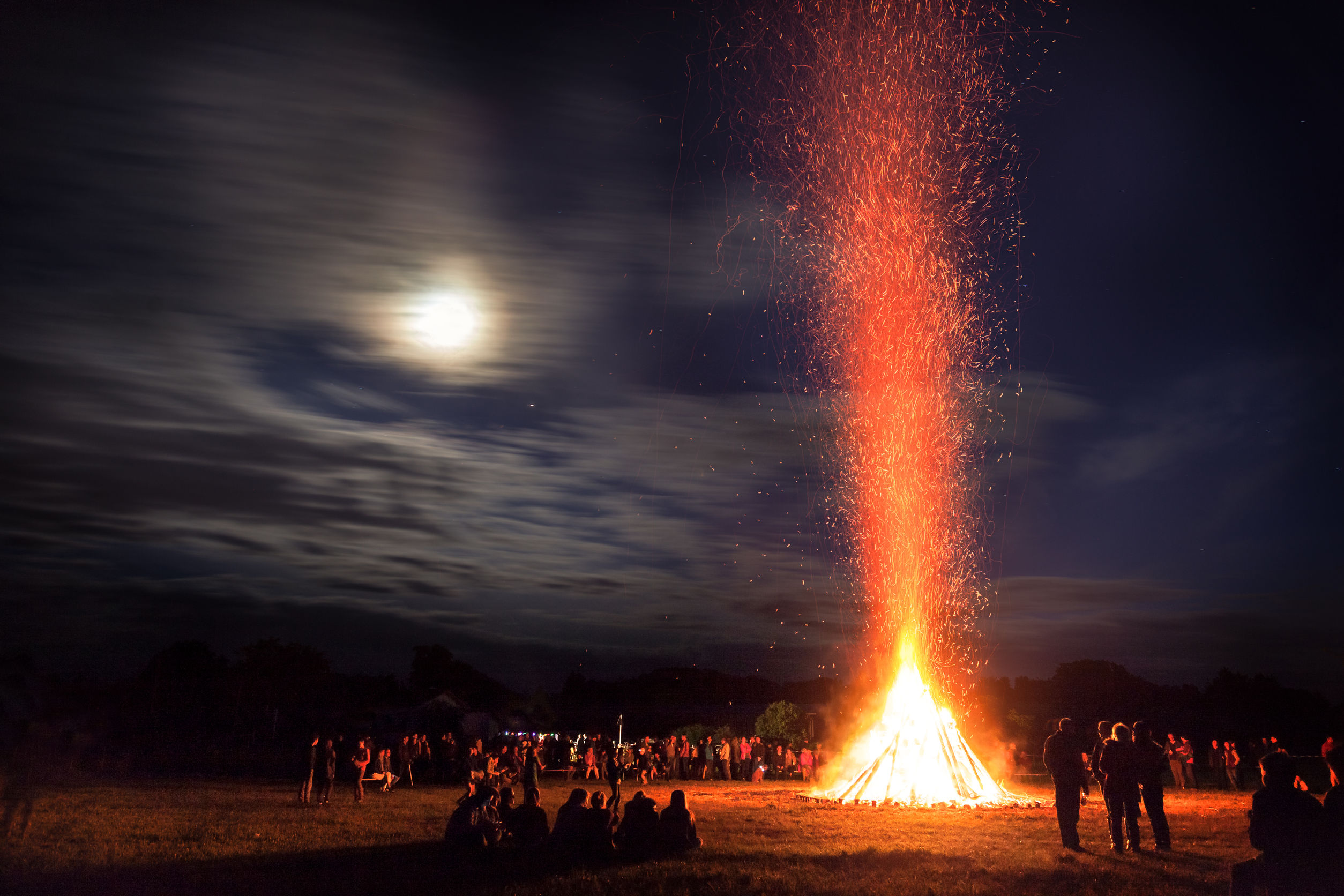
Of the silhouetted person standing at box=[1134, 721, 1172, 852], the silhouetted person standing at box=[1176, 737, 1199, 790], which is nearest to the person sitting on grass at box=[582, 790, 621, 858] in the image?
the silhouetted person standing at box=[1134, 721, 1172, 852]

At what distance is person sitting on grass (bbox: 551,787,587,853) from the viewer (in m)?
8.98

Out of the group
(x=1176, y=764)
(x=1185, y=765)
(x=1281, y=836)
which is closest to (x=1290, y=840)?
(x=1281, y=836)

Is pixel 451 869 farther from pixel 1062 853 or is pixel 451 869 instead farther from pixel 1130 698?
pixel 1130 698

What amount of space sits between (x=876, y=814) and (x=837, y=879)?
6601 millimetres

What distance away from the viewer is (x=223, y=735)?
135ft

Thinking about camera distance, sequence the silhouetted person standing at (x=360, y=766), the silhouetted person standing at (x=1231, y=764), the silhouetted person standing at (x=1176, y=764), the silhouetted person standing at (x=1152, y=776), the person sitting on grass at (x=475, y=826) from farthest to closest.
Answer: the silhouetted person standing at (x=1231, y=764) < the silhouetted person standing at (x=1176, y=764) < the silhouetted person standing at (x=360, y=766) < the silhouetted person standing at (x=1152, y=776) < the person sitting on grass at (x=475, y=826)

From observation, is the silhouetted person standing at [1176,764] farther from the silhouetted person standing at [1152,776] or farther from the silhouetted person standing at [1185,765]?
the silhouetted person standing at [1152,776]

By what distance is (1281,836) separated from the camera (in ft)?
15.7

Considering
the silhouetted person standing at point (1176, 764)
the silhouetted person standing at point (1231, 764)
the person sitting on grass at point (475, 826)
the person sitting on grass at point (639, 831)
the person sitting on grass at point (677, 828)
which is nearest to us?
the person sitting on grass at point (639, 831)

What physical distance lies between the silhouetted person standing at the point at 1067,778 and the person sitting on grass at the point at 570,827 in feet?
17.6

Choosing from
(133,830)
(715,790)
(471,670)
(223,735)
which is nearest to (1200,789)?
(715,790)

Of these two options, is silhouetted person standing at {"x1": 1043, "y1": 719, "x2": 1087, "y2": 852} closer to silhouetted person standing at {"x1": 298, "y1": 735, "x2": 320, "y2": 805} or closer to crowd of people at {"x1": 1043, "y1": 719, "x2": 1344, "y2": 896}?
crowd of people at {"x1": 1043, "y1": 719, "x2": 1344, "y2": 896}

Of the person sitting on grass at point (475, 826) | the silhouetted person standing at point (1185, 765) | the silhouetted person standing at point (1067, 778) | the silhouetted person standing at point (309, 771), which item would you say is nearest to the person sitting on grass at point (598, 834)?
the person sitting on grass at point (475, 826)

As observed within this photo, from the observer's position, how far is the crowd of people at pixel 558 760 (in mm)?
20094
